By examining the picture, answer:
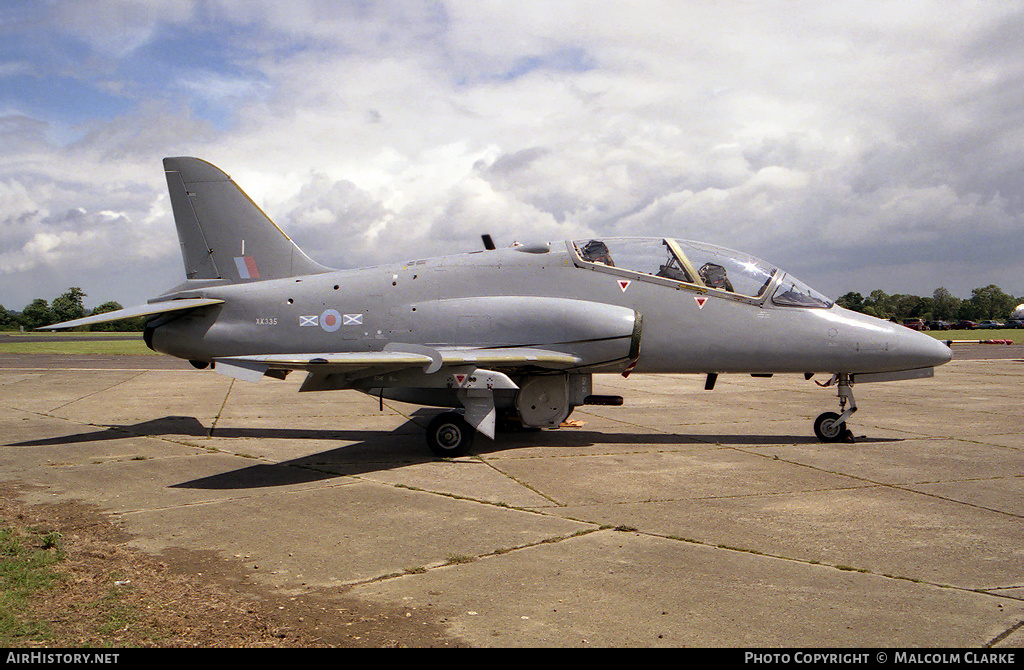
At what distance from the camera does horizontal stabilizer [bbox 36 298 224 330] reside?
30.4ft

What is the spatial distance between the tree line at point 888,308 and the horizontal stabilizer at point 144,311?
78.5 metres

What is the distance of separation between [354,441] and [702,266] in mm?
5544

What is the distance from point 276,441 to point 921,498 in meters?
8.08

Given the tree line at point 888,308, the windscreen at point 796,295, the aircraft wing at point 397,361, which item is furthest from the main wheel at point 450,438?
the tree line at point 888,308

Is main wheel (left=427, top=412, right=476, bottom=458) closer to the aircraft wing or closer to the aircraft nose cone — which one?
the aircraft wing

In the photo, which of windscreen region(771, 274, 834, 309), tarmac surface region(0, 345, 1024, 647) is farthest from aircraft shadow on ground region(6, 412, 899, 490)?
windscreen region(771, 274, 834, 309)

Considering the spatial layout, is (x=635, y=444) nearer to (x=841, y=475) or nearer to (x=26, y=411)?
(x=841, y=475)

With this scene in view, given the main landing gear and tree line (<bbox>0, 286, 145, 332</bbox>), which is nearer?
the main landing gear

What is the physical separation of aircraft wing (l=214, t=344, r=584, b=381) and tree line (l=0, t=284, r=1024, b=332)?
80956 mm

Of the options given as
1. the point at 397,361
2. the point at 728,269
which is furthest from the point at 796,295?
the point at 397,361

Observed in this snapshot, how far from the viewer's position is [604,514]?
19.6 ft

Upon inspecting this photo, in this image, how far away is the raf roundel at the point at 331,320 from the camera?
9945mm

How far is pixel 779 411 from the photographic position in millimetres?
12805
